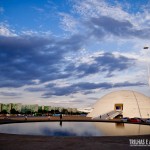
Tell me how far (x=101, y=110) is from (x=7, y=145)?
57382 millimetres

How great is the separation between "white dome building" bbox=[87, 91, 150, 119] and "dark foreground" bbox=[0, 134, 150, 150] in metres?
48.2

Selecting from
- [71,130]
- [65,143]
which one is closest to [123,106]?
[71,130]

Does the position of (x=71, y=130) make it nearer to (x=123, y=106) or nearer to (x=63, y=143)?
(x=63, y=143)

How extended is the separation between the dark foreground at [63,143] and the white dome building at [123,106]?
48.2 metres

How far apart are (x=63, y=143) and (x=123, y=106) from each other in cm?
5535

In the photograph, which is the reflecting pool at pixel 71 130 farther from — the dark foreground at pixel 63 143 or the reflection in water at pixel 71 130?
the dark foreground at pixel 63 143

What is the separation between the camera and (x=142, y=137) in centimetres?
1570

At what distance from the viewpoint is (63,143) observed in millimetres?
13359

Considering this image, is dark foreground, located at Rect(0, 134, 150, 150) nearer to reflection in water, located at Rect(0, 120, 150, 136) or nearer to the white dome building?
reflection in water, located at Rect(0, 120, 150, 136)

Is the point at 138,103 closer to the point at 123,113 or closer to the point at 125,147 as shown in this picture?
the point at 123,113

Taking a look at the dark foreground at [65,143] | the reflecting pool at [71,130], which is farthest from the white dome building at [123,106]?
the dark foreground at [65,143]

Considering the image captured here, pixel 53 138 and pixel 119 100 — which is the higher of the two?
pixel 119 100

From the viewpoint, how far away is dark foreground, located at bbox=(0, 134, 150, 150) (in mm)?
12258

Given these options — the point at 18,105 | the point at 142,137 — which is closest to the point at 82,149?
the point at 142,137
